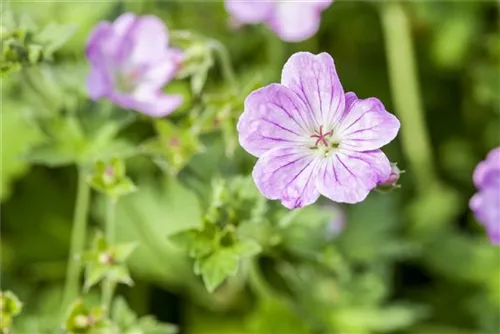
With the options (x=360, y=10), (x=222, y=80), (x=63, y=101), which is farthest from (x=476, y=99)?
(x=63, y=101)

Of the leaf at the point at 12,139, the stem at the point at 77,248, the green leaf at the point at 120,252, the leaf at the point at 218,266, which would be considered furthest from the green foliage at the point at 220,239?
the leaf at the point at 12,139

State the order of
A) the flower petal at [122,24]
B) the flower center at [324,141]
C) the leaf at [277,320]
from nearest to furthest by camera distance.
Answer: the flower center at [324,141]
the flower petal at [122,24]
the leaf at [277,320]

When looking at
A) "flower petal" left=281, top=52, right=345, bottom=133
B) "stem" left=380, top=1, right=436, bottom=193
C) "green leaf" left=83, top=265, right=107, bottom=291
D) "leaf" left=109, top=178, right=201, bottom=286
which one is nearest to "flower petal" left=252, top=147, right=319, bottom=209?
"flower petal" left=281, top=52, right=345, bottom=133

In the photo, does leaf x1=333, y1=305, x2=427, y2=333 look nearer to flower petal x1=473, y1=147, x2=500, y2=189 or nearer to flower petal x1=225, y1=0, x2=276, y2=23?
flower petal x1=473, y1=147, x2=500, y2=189

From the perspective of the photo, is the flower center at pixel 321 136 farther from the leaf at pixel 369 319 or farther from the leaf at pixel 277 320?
the leaf at pixel 369 319

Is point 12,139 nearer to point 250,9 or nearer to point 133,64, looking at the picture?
point 133,64

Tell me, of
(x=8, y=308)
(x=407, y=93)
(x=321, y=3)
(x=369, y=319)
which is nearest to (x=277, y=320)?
(x=369, y=319)

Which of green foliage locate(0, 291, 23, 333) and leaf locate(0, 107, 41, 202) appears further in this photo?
leaf locate(0, 107, 41, 202)
